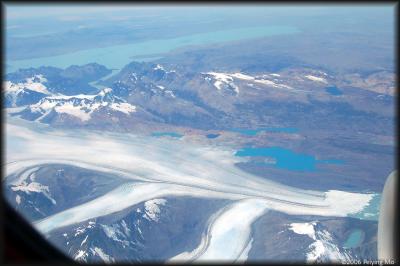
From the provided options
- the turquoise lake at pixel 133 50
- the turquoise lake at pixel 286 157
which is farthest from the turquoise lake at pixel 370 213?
the turquoise lake at pixel 133 50

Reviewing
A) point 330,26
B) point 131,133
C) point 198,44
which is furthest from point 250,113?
point 330,26

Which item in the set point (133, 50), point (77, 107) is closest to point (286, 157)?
point (77, 107)

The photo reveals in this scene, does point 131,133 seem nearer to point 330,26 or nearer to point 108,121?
point 108,121

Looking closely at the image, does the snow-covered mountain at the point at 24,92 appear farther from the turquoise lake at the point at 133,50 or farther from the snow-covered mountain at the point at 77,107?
the turquoise lake at the point at 133,50

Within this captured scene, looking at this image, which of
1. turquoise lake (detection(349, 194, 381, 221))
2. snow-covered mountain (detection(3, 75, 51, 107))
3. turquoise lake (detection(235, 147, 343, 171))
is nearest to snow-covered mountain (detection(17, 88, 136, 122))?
snow-covered mountain (detection(3, 75, 51, 107))

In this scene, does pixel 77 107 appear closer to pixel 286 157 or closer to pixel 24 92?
pixel 24 92

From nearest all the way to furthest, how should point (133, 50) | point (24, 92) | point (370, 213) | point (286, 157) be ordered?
point (370, 213) < point (286, 157) < point (24, 92) < point (133, 50)
